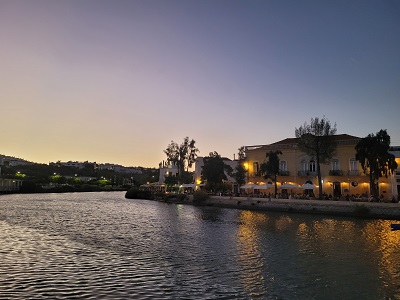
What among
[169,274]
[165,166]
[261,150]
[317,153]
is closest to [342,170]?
[317,153]

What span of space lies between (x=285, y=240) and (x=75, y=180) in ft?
443

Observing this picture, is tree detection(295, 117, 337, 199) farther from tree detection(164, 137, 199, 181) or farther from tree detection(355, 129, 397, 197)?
tree detection(164, 137, 199, 181)

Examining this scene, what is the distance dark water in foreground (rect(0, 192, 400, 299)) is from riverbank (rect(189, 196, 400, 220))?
7582mm

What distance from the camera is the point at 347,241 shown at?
21.2 metres

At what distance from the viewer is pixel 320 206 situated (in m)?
38.2

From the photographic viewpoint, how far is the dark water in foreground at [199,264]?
1137 centimetres

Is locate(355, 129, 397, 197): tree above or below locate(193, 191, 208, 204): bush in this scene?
above

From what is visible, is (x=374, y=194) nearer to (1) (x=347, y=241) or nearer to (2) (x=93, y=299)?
(1) (x=347, y=241)

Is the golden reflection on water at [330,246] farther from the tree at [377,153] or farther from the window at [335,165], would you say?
the window at [335,165]

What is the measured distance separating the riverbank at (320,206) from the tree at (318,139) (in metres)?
6.44

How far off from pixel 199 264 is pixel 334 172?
41.8 meters

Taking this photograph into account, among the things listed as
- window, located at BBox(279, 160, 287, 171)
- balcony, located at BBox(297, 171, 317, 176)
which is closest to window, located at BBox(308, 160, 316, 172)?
balcony, located at BBox(297, 171, 317, 176)

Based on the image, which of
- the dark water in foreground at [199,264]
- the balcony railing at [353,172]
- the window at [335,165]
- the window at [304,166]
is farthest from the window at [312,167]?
the dark water in foreground at [199,264]

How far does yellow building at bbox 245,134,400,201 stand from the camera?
48.8 metres
